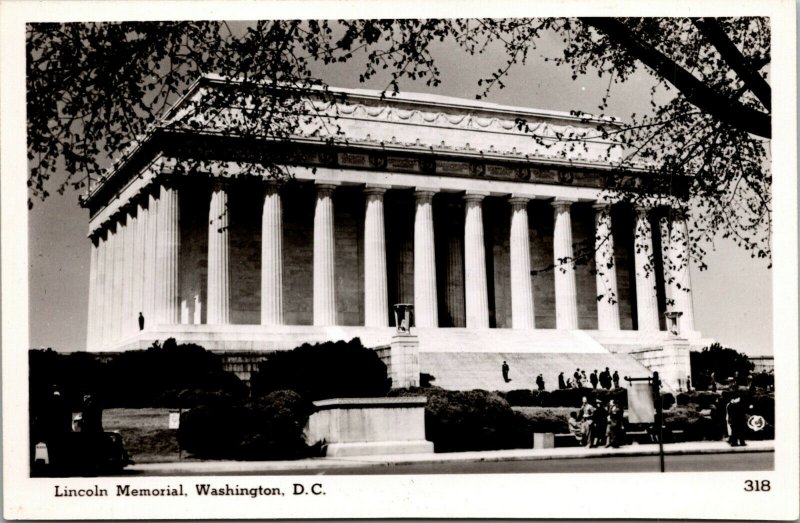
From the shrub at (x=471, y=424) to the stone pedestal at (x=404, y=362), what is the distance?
12498 millimetres

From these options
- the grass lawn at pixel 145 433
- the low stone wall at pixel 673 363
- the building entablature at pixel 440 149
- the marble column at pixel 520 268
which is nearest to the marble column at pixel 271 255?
the building entablature at pixel 440 149

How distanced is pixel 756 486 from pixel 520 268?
38946mm

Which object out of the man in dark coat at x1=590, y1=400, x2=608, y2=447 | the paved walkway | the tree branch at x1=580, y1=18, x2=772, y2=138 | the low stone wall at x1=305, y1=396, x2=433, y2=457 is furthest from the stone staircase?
the tree branch at x1=580, y1=18, x2=772, y2=138

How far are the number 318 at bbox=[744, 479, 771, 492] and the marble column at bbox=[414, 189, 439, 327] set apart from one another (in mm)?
36112

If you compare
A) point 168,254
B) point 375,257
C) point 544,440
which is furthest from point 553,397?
point 168,254

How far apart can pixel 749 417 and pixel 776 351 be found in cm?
443

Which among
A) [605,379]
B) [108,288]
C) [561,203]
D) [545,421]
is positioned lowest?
[545,421]

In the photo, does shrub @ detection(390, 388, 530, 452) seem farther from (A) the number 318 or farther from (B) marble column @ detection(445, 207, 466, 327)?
(B) marble column @ detection(445, 207, 466, 327)

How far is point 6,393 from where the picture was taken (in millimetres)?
17594

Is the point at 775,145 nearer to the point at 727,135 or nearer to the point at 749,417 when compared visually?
the point at 727,135

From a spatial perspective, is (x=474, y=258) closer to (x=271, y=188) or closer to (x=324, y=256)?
(x=324, y=256)

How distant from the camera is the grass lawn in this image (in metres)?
19.1

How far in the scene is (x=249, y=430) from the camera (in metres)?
22.3

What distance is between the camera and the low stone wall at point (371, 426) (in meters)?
22.7
